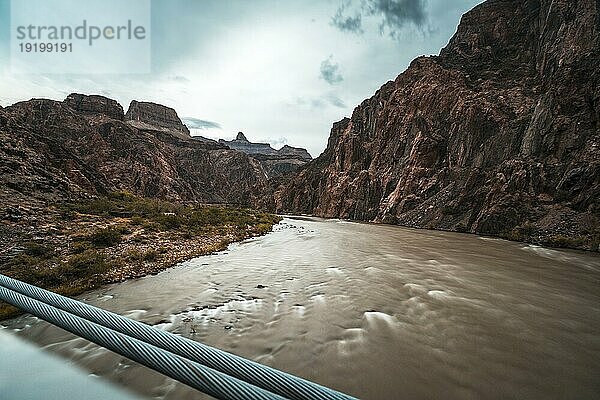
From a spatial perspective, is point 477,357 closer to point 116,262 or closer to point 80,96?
point 116,262

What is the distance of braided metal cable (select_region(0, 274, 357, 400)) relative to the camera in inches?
60.2

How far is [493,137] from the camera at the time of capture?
3350cm

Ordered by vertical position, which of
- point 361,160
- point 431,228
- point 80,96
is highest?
point 80,96

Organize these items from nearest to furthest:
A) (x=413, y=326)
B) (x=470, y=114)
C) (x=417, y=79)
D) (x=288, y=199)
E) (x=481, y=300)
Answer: (x=413, y=326) < (x=481, y=300) < (x=470, y=114) < (x=417, y=79) < (x=288, y=199)

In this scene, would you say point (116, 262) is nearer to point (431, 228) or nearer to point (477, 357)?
point (477, 357)

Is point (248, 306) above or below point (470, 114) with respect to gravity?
below

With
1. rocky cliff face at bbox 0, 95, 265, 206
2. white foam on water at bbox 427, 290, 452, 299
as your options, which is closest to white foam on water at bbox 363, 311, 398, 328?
white foam on water at bbox 427, 290, 452, 299

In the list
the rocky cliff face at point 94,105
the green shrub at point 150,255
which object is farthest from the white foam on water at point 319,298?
the rocky cliff face at point 94,105

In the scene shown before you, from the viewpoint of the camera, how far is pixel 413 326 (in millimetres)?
5172

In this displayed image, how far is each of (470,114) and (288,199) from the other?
55401 millimetres

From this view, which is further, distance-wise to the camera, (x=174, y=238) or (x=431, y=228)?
(x=431, y=228)

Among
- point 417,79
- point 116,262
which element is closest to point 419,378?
Result: point 116,262

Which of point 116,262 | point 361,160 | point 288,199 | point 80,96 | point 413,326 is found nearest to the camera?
point 413,326

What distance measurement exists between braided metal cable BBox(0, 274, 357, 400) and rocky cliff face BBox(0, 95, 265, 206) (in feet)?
66.8
